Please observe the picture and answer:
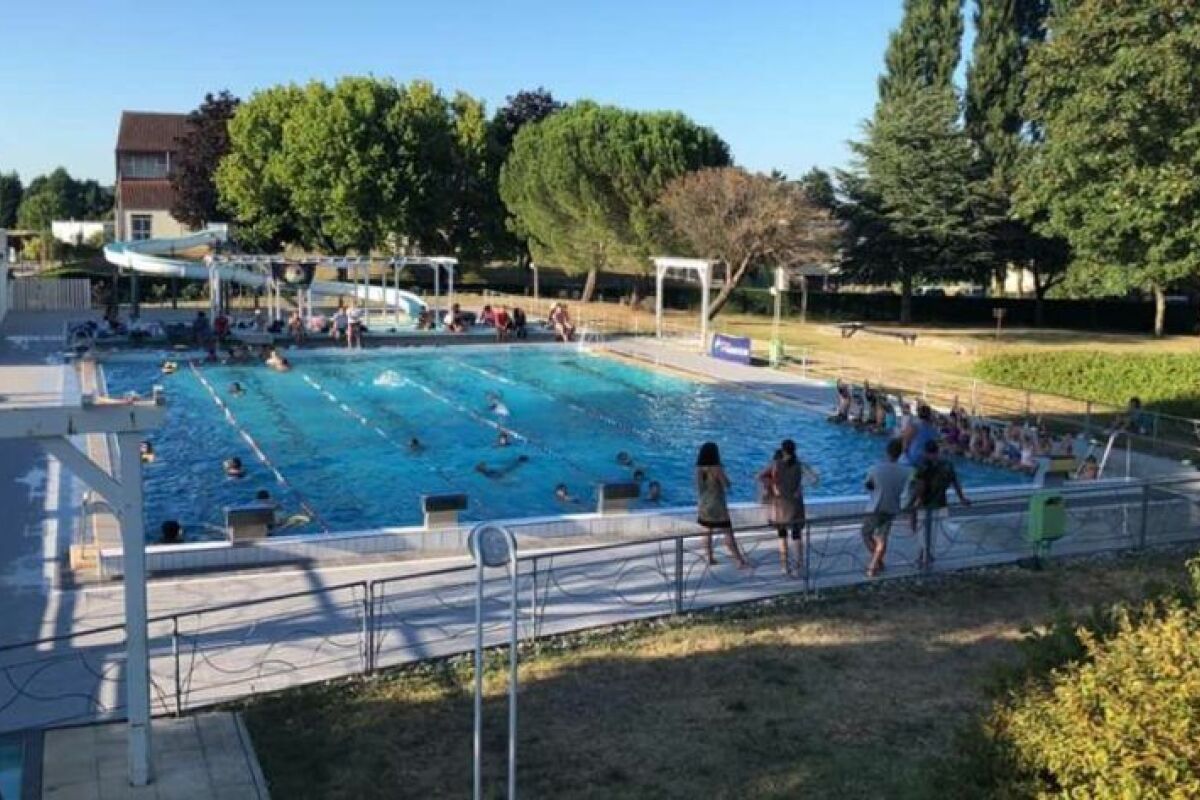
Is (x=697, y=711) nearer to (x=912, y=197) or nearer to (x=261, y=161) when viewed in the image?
(x=912, y=197)

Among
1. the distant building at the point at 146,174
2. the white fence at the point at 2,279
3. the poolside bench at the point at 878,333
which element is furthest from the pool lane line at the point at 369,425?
the distant building at the point at 146,174

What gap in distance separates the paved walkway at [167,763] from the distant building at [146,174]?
83122mm

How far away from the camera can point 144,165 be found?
92875mm

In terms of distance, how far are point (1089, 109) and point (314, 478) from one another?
17.6 metres

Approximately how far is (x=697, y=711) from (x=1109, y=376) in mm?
22288

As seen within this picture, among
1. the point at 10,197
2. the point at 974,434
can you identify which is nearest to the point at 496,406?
the point at 974,434

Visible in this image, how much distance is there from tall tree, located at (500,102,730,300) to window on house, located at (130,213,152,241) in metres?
46.3

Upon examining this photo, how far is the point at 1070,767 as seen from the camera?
14.6 ft

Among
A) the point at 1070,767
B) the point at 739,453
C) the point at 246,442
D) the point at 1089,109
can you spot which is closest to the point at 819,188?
the point at 1089,109

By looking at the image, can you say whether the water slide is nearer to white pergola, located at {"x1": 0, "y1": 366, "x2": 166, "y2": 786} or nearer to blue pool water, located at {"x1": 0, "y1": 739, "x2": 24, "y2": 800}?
blue pool water, located at {"x1": 0, "y1": 739, "x2": 24, "y2": 800}

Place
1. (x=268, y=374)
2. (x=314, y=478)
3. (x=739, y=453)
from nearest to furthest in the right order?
(x=314, y=478), (x=739, y=453), (x=268, y=374)

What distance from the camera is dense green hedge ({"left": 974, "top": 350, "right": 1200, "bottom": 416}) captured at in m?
25.5

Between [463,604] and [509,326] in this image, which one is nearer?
[463,604]

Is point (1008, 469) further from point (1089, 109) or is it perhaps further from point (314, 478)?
point (314, 478)
